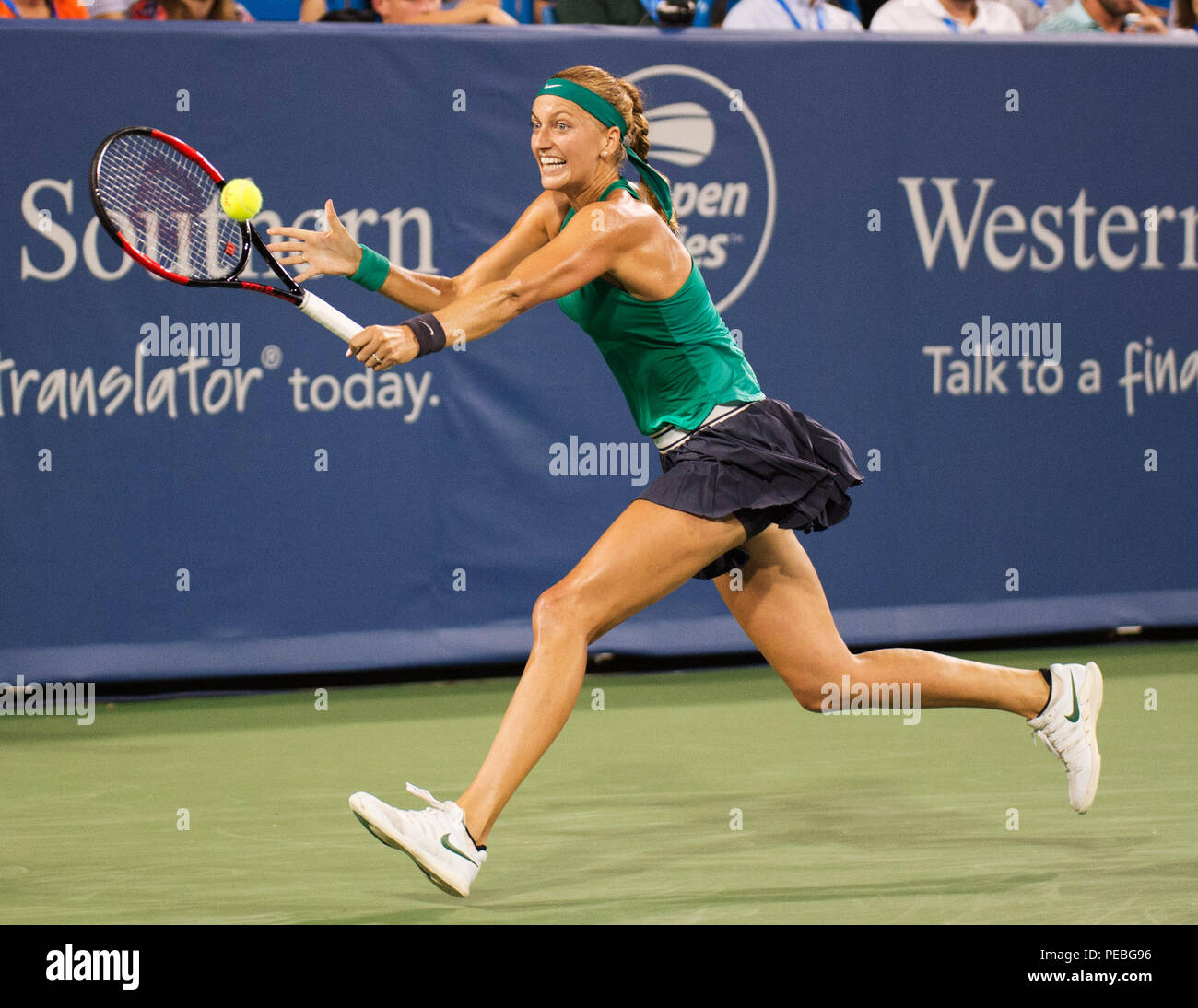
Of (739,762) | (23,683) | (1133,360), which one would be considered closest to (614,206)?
(739,762)

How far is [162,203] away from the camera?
189 inches

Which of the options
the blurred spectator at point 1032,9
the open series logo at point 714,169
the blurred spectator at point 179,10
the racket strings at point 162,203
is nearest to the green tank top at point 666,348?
the racket strings at point 162,203

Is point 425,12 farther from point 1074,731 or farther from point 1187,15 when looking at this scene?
point 1074,731

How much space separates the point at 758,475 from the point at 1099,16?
180 inches

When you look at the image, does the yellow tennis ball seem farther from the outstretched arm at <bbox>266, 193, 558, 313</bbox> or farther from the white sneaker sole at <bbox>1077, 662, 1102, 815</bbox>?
the white sneaker sole at <bbox>1077, 662, 1102, 815</bbox>

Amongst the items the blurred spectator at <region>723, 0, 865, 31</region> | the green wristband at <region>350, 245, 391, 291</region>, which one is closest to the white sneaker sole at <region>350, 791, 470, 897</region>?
the green wristband at <region>350, 245, 391, 291</region>

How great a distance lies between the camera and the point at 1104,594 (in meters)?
6.80

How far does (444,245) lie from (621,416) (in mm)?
923

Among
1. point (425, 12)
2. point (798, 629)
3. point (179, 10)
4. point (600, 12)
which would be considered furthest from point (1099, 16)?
point (798, 629)

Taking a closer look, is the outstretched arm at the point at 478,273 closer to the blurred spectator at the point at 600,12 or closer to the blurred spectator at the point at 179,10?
the blurred spectator at the point at 179,10

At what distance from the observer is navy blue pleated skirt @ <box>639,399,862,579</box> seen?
368 centimetres

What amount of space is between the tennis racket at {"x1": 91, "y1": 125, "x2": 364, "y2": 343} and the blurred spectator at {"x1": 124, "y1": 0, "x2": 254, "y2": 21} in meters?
0.89

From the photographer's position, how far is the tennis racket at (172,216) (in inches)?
148

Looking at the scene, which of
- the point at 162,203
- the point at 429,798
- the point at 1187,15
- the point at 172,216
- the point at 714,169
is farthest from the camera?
the point at 1187,15
